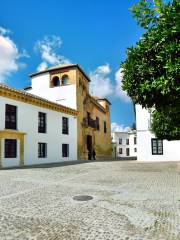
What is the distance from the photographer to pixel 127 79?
777 centimetres

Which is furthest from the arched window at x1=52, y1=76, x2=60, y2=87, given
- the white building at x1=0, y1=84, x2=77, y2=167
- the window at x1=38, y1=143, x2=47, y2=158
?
the window at x1=38, y1=143, x2=47, y2=158

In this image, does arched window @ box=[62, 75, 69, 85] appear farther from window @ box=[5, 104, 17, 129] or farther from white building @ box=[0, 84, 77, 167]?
window @ box=[5, 104, 17, 129]

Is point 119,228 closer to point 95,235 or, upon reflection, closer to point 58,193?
point 95,235

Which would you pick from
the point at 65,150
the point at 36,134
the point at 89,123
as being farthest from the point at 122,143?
the point at 36,134

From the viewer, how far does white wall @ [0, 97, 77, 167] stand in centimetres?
1983

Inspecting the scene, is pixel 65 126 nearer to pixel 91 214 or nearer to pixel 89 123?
pixel 89 123

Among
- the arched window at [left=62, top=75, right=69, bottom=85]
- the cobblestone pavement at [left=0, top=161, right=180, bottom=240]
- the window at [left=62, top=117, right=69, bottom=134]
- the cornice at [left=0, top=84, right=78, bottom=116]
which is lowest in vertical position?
the cobblestone pavement at [left=0, top=161, right=180, bottom=240]

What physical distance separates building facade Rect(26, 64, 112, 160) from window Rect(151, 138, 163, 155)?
8.43 m

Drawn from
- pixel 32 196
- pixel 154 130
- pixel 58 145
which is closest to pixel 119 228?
pixel 32 196

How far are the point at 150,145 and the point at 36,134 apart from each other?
11460mm

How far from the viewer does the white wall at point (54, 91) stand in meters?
29.7

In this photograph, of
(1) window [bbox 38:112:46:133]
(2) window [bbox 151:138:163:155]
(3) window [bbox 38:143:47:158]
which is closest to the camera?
(3) window [bbox 38:143:47:158]

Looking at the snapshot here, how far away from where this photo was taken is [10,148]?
19094 millimetres

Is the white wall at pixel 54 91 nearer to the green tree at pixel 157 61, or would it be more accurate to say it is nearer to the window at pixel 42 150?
the window at pixel 42 150
